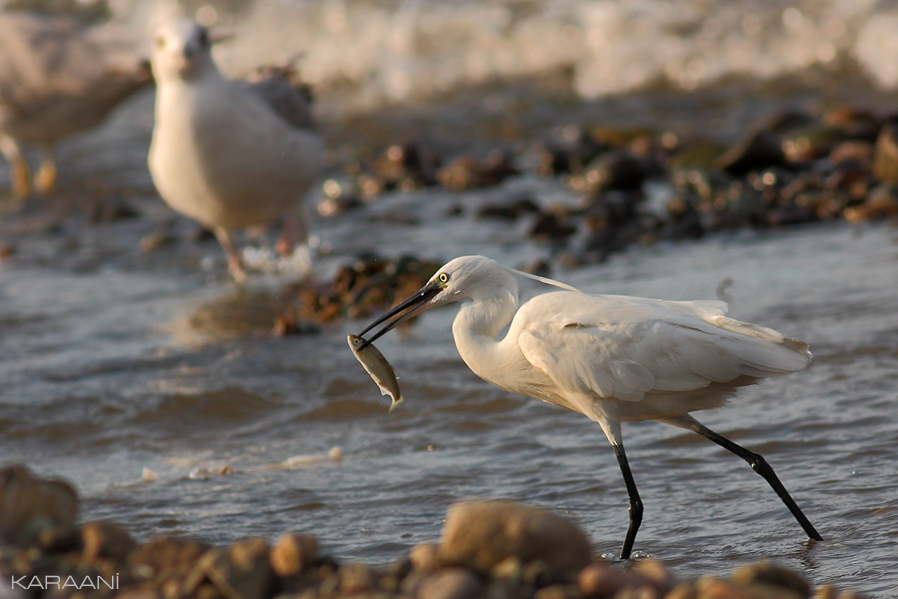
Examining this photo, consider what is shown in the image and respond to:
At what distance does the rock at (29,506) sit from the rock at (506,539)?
1.06 meters

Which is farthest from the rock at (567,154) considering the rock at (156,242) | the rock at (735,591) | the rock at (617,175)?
the rock at (735,591)

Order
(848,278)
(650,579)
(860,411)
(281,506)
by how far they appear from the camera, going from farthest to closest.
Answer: (848,278)
(860,411)
(281,506)
(650,579)

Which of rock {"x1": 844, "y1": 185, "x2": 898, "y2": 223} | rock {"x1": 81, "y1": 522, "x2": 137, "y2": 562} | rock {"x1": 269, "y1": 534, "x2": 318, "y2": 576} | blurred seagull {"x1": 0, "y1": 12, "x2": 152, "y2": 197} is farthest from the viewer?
blurred seagull {"x1": 0, "y1": 12, "x2": 152, "y2": 197}

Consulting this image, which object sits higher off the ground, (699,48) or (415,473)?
(699,48)

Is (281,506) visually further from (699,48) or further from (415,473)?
(699,48)

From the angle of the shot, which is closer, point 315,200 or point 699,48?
point 315,200

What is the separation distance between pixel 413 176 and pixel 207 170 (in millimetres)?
3635

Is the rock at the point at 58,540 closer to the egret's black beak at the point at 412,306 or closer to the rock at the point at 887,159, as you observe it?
the egret's black beak at the point at 412,306

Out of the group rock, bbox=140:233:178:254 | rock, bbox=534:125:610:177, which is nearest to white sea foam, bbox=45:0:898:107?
rock, bbox=534:125:610:177

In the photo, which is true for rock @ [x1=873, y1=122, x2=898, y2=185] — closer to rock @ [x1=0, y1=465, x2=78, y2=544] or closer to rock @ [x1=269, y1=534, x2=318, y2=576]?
rock @ [x1=269, y1=534, x2=318, y2=576]

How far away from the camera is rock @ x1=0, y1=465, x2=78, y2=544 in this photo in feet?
9.79

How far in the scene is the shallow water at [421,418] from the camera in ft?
13.9

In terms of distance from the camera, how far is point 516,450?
197 inches

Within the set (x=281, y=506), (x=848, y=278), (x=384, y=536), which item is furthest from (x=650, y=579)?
(x=848, y=278)
